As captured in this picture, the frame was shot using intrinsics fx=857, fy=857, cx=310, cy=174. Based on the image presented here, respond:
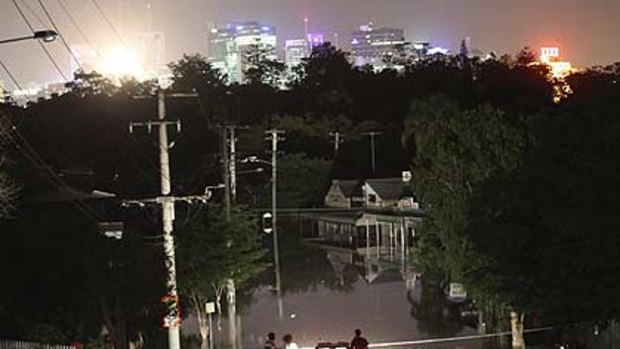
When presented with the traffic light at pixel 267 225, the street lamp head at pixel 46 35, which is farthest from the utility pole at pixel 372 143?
the street lamp head at pixel 46 35

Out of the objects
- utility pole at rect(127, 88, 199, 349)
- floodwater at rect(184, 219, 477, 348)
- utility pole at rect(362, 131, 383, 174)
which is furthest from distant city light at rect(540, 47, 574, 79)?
utility pole at rect(127, 88, 199, 349)

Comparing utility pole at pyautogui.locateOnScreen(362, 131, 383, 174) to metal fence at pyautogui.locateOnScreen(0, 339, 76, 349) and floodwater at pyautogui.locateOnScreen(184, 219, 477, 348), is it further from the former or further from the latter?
metal fence at pyautogui.locateOnScreen(0, 339, 76, 349)

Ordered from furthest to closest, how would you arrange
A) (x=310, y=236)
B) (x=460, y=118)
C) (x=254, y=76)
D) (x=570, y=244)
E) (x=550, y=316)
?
(x=254, y=76)
(x=310, y=236)
(x=460, y=118)
(x=550, y=316)
(x=570, y=244)

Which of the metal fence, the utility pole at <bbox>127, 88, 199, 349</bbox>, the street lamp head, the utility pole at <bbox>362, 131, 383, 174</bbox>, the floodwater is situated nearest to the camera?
the street lamp head

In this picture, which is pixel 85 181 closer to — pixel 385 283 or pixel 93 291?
pixel 385 283

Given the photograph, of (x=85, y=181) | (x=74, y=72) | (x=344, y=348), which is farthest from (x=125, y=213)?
(x=74, y=72)

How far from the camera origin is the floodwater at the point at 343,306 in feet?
86.6

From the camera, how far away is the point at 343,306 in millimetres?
31562

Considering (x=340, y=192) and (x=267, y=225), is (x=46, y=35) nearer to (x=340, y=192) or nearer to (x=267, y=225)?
(x=267, y=225)

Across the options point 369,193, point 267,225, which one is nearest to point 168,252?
point 267,225

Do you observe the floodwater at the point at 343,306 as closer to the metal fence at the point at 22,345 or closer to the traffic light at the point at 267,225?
the traffic light at the point at 267,225

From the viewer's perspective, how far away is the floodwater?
26.4 meters

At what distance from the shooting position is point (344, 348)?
1533 cm

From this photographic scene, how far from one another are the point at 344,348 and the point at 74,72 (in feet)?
234
